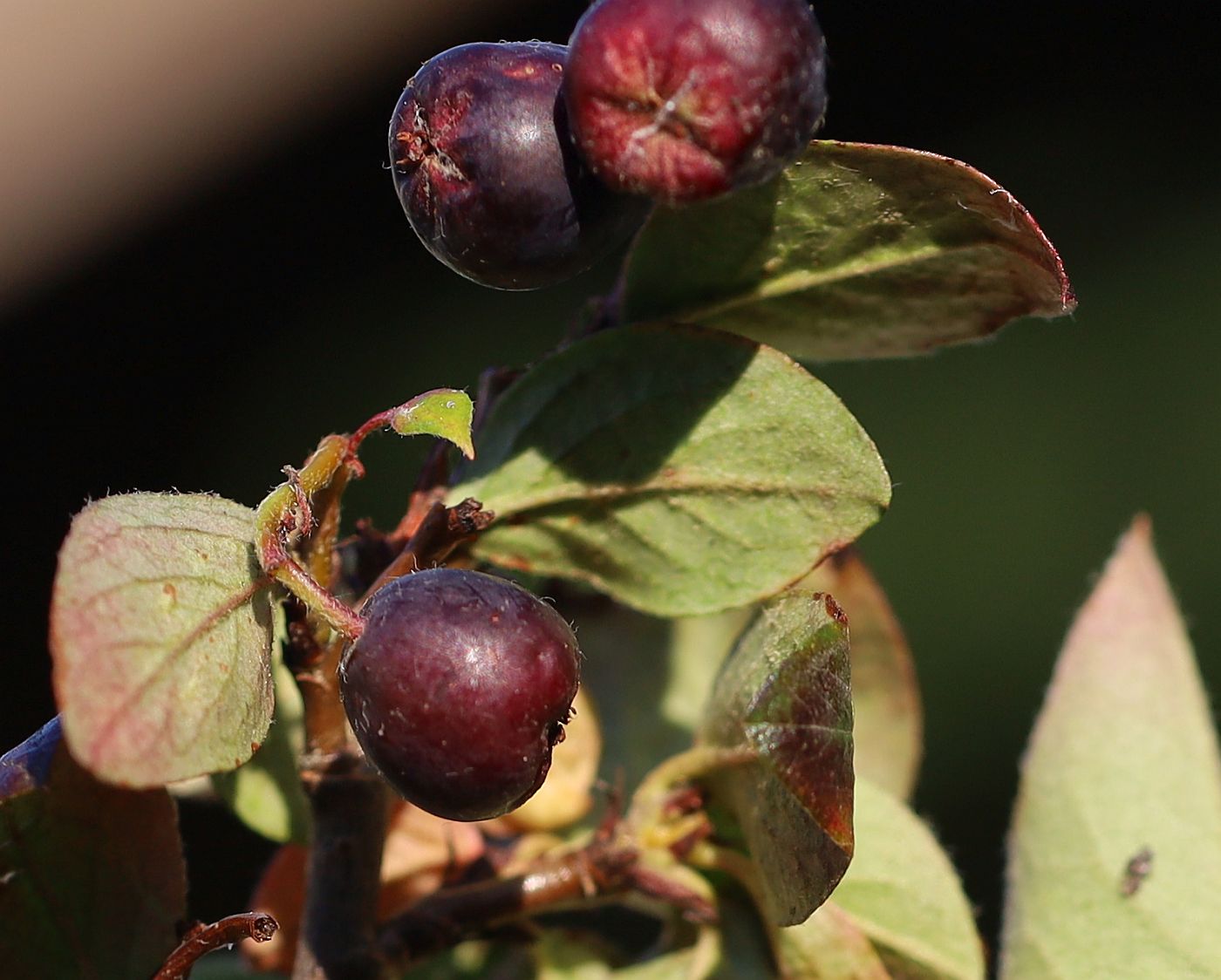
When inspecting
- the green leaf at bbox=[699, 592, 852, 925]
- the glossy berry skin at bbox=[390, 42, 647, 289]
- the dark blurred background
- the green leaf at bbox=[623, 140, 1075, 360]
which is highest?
the glossy berry skin at bbox=[390, 42, 647, 289]

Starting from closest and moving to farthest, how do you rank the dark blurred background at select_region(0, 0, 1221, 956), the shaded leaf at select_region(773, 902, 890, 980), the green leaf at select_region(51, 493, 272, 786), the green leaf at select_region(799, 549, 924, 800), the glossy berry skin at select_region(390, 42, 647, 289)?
the green leaf at select_region(51, 493, 272, 786), the glossy berry skin at select_region(390, 42, 647, 289), the shaded leaf at select_region(773, 902, 890, 980), the green leaf at select_region(799, 549, 924, 800), the dark blurred background at select_region(0, 0, 1221, 956)

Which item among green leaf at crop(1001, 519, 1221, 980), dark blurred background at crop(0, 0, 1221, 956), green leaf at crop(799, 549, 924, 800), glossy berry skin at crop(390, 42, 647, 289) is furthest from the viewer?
dark blurred background at crop(0, 0, 1221, 956)

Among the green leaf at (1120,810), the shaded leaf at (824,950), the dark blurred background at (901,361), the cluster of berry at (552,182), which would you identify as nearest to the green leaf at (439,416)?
the cluster of berry at (552,182)

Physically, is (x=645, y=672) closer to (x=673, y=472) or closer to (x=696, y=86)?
(x=673, y=472)

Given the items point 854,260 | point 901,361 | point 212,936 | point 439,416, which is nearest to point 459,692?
point 439,416

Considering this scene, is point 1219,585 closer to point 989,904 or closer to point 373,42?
point 989,904

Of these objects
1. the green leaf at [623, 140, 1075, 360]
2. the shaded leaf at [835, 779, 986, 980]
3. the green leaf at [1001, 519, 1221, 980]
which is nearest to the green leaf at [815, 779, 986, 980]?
the shaded leaf at [835, 779, 986, 980]

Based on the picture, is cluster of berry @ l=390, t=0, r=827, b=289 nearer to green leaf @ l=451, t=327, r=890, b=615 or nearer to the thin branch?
green leaf @ l=451, t=327, r=890, b=615

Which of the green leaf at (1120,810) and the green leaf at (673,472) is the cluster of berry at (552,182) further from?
the green leaf at (1120,810)
